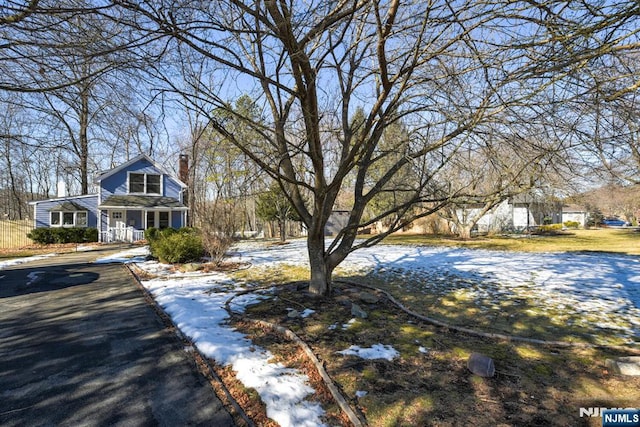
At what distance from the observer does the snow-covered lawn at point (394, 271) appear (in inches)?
126

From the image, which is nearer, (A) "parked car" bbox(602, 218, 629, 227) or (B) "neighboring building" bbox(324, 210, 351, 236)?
(B) "neighboring building" bbox(324, 210, 351, 236)

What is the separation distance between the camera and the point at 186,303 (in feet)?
19.6

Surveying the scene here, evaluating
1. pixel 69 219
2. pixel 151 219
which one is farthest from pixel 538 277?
pixel 69 219

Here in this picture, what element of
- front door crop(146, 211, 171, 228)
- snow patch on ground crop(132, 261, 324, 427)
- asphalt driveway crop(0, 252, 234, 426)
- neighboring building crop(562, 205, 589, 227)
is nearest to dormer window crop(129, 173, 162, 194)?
front door crop(146, 211, 171, 228)

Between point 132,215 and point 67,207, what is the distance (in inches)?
152

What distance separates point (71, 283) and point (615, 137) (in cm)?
1100

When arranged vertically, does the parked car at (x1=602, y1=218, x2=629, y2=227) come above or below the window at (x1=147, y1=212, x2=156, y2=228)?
below

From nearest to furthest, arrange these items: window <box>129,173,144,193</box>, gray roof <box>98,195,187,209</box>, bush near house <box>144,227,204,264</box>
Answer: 1. bush near house <box>144,227,204,264</box>
2. gray roof <box>98,195,187,209</box>
3. window <box>129,173,144,193</box>

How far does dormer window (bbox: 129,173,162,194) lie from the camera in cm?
2152

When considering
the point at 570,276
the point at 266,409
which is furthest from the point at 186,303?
the point at 570,276

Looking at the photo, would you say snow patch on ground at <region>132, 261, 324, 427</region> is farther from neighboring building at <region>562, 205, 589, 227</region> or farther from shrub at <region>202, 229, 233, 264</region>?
neighboring building at <region>562, 205, 589, 227</region>

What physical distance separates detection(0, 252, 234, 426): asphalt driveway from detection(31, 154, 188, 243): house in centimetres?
1533

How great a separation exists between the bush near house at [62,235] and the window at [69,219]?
1116mm

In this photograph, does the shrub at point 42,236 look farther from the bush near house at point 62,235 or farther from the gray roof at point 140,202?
the gray roof at point 140,202
